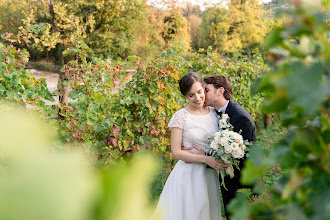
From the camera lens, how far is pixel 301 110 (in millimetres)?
434

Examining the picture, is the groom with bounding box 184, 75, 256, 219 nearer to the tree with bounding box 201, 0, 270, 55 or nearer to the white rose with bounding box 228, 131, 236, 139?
the white rose with bounding box 228, 131, 236, 139

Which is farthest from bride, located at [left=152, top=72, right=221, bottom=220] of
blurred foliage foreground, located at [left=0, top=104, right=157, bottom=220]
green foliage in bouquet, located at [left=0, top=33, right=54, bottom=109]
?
blurred foliage foreground, located at [left=0, top=104, right=157, bottom=220]

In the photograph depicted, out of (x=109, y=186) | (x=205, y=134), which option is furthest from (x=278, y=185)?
(x=205, y=134)

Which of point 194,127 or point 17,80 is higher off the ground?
point 17,80

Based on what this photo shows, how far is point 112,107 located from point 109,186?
3894 mm

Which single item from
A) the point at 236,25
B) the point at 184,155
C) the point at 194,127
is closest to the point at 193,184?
the point at 184,155

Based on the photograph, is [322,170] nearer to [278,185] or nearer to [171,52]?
[278,185]

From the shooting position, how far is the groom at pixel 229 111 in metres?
2.89

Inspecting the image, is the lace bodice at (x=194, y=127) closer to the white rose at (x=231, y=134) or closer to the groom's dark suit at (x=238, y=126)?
the groom's dark suit at (x=238, y=126)

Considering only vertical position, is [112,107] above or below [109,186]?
below

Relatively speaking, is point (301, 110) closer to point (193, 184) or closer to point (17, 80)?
point (193, 184)

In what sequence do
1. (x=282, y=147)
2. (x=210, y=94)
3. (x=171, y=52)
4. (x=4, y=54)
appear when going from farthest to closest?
(x=171, y=52), (x=210, y=94), (x=4, y=54), (x=282, y=147)

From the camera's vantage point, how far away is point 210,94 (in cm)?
326

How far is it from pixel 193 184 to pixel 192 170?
6.3 inches
